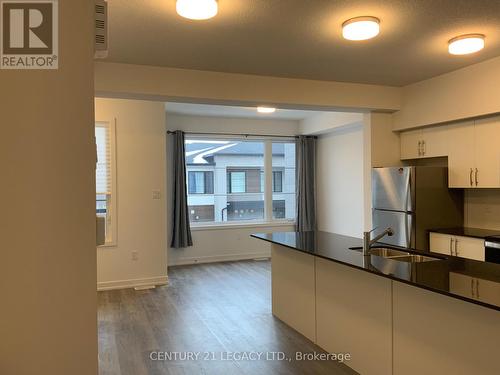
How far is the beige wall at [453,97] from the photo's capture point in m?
3.90

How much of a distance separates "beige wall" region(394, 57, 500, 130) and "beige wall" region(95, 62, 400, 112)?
0.23 metres

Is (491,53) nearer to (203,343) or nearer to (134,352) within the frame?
(203,343)

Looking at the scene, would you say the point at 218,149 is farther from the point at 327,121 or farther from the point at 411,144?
the point at 411,144

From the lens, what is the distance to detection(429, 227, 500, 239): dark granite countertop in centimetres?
398

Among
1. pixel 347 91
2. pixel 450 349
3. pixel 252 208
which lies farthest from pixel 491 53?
pixel 252 208

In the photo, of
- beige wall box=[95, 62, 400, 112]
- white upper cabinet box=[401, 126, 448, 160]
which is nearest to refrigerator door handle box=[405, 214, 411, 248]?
white upper cabinet box=[401, 126, 448, 160]

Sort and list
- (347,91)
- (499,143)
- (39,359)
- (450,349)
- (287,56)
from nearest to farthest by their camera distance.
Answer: (39,359), (450,349), (287,56), (499,143), (347,91)

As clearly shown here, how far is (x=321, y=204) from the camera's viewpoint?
797cm

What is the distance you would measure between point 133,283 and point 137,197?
122cm

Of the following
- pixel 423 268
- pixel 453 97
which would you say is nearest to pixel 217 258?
pixel 453 97

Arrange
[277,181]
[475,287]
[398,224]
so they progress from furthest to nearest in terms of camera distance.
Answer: [277,181], [398,224], [475,287]

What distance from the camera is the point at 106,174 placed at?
17.9 feet

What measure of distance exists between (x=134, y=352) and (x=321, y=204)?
17.4 feet

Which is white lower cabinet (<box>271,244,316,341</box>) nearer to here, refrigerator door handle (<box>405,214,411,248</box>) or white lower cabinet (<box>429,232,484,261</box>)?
refrigerator door handle (<box>405,214,411,248</box>)
